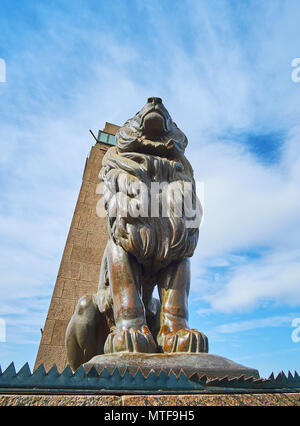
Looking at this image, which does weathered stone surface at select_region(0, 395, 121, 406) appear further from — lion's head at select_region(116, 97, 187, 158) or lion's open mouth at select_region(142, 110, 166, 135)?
lion's open mouth at select_region(142, 110, 166, 135)

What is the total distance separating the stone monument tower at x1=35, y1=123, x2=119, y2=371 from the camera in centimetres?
450

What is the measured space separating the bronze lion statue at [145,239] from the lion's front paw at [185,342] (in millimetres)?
20

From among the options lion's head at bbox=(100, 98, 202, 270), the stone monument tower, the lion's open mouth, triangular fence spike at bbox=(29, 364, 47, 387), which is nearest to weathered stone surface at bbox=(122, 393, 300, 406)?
triangular fence spike at bbox=(29, 364, 47, 387)

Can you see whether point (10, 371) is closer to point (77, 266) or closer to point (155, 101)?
point (155, 101)

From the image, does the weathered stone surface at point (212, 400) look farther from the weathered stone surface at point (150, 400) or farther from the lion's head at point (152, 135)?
the lion's head at point (152, 135)

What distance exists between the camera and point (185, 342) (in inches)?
72.8

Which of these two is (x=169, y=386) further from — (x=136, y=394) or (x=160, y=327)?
(x=160, y=327)

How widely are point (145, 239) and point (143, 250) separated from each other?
9cm

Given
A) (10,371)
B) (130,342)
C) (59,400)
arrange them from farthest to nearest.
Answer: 1. (130,342)
2. (10,371)
3. (59,400)

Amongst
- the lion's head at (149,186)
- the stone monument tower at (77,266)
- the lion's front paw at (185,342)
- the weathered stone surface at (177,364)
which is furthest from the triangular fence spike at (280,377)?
the stone monument tower at (77,266)

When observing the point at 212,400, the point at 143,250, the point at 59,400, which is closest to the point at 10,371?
the point at 59,400

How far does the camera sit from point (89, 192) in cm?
577
